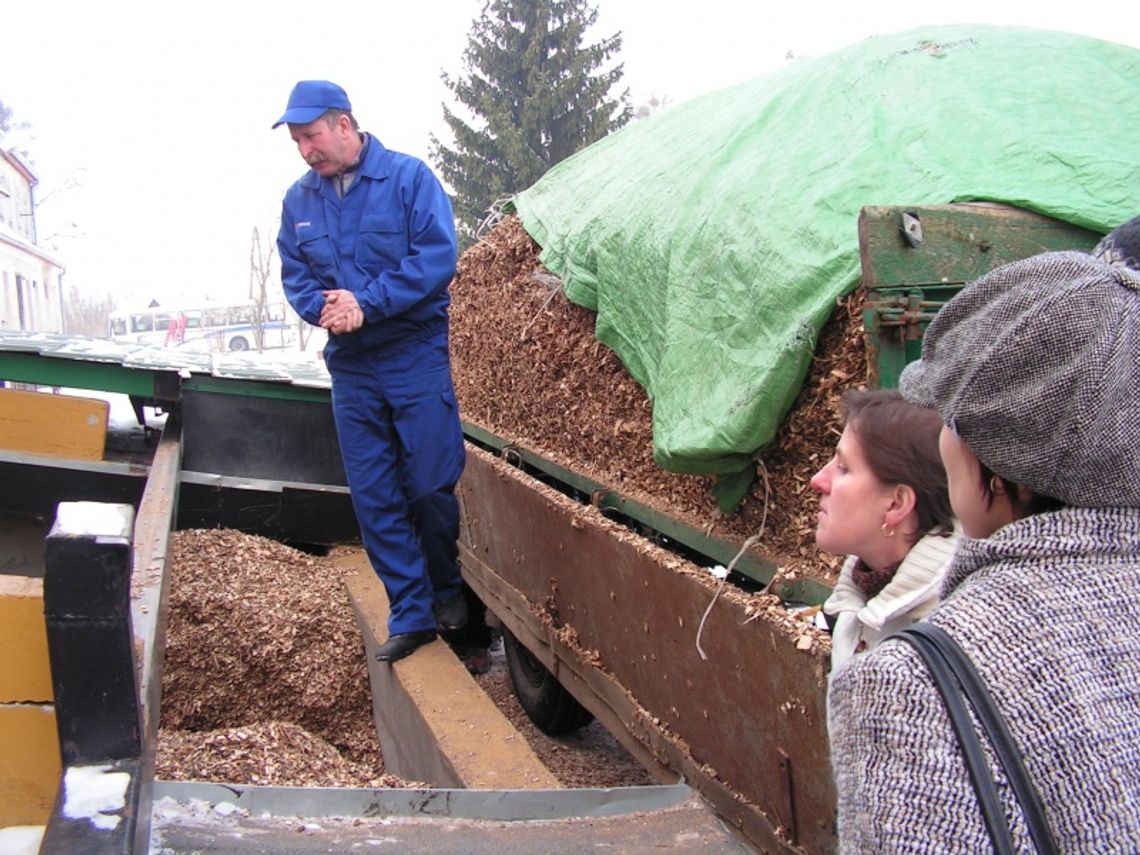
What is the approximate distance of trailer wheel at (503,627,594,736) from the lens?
14.8 ft

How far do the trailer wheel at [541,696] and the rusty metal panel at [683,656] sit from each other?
1.43ft

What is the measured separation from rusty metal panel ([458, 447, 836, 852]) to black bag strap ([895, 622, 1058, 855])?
112cm

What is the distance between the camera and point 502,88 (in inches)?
1169

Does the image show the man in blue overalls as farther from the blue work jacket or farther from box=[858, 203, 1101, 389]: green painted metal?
box=[858, 203, 1101, 389]: green painted metal

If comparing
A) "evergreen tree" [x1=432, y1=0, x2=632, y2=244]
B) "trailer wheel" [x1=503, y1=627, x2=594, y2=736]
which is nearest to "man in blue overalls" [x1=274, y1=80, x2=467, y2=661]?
"trailer wheel" [x1=503, y1=627, x2=594, y2=736]

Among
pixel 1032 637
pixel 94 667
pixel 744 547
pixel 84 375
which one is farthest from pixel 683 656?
pixel 84 375

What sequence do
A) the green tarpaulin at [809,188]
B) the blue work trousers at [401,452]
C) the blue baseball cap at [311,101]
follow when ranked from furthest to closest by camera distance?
the blue work trousers at [401,452]
the blue baseball cap at [311,101]
the green tarpaulin at [809,188]

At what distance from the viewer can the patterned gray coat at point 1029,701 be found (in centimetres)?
98

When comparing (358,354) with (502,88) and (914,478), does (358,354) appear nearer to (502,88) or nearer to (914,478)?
(914,478)

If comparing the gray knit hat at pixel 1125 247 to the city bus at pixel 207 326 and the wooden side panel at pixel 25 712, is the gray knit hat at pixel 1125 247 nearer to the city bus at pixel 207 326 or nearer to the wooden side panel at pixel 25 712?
the wooden side panel at pixel 25 712

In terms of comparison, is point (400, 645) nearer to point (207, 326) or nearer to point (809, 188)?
point (809, 188)

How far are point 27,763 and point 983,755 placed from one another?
1.67 meters

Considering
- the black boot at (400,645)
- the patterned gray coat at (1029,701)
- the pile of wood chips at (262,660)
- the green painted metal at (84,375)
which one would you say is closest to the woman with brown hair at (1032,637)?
the patterned gray coat at (1029,701)

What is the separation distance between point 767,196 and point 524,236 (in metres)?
2.10
